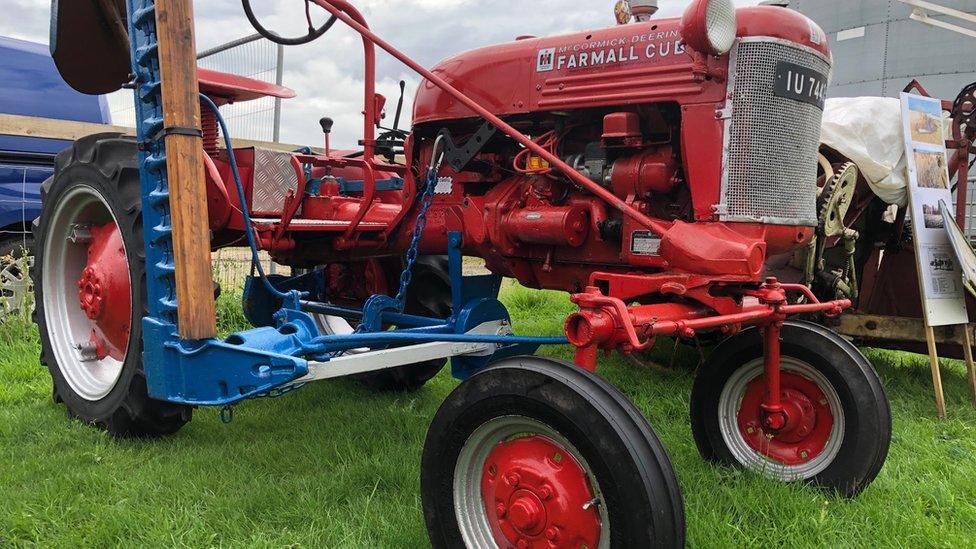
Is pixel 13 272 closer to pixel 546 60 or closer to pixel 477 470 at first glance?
pixel 546 60

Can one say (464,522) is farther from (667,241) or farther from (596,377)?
(667,241)

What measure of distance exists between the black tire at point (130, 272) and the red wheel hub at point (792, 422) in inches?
92.8

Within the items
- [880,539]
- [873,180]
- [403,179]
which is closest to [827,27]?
[873,180]

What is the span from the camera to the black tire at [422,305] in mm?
3758

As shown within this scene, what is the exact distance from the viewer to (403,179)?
11.4ft

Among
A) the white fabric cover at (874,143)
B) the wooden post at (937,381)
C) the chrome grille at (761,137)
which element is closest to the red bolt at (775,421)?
the chrome grille at (761,137)

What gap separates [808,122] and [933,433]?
186cm

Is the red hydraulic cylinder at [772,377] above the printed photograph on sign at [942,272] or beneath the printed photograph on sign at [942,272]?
beneath

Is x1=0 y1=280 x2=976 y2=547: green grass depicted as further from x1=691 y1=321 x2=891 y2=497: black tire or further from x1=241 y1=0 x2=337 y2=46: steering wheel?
x1=241 y1=0 x2=337 y2=46: steering wheel

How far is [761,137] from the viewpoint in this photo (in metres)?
2.53

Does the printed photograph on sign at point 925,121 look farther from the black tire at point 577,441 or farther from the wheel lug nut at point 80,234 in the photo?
the wheel lug nut at point 80,234

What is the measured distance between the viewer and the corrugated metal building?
29.5ft

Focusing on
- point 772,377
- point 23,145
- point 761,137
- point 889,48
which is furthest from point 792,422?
point 889,48

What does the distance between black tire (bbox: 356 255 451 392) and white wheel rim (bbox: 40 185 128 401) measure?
1365 mm
